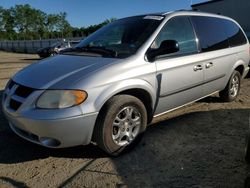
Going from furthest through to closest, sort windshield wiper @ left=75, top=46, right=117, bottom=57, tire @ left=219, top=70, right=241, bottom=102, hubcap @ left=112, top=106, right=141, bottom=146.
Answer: tire @ left=219, top=70, right=241, bottom=102 → windshield wiper @ left=75, top=46, right=117, bottom=57 → hubcap @ left=112, top=106, right=141, bottom=146

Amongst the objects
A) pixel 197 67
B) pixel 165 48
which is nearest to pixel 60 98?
pixel 165 48

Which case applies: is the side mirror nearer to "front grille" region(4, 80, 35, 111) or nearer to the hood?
the hood

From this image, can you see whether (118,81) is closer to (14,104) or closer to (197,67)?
(14,104)

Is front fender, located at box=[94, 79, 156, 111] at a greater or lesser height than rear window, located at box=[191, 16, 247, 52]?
lesser

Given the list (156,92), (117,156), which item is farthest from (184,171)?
(156,92)

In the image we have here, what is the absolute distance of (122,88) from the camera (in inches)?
145

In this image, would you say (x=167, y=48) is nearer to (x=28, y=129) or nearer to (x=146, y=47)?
(x=146, y=47)

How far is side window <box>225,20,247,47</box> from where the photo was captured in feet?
19.3

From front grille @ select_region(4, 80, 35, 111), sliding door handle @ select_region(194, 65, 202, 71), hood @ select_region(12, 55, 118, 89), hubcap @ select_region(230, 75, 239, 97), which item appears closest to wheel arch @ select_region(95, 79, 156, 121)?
hood @ select_region(12, 55, 118, 89)

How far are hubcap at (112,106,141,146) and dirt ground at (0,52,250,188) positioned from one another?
19 cm

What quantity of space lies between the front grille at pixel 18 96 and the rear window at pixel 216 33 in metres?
2.77

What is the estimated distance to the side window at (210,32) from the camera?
5.03 meters

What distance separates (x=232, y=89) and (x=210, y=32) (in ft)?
4.80

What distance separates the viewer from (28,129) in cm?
345
